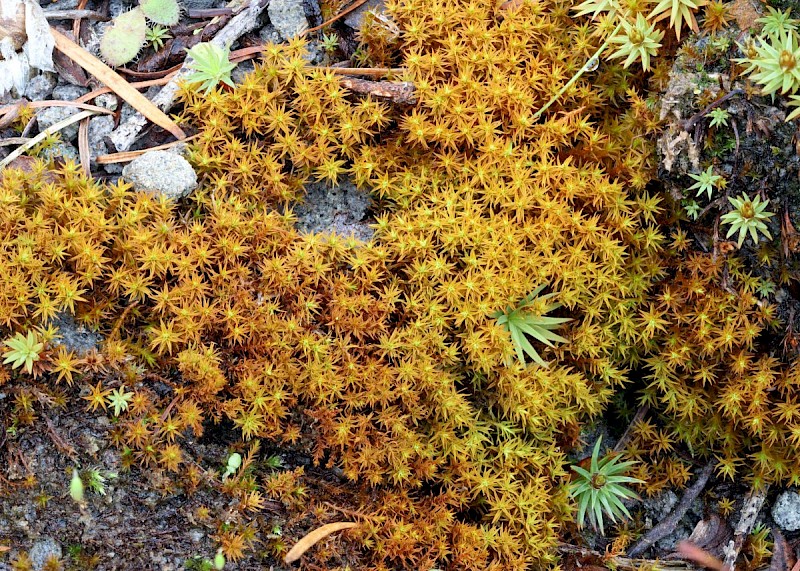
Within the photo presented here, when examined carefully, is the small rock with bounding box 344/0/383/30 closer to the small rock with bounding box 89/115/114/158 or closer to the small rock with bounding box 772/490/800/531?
the small rock with bounding box 89/115/114/158

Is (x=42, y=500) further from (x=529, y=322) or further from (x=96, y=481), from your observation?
(x=529, y=322)

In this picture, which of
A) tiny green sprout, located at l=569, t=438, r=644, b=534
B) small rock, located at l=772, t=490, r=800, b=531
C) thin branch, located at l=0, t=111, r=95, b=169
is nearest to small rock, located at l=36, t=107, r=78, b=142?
thin branch, located at l=0, t=111, r=95, b=169

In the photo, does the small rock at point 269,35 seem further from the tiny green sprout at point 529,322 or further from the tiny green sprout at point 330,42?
the tiny green sprout at point 529,322

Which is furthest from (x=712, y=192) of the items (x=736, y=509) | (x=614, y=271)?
(x=736, y=509)

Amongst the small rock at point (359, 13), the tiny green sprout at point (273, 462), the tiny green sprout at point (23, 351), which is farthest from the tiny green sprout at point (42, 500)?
the small rock at point (359, 13)

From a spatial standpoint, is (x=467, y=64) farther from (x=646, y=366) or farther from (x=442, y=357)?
(x=646, y=366)

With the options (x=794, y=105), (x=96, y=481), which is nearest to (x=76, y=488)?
(x=96, y=481)
